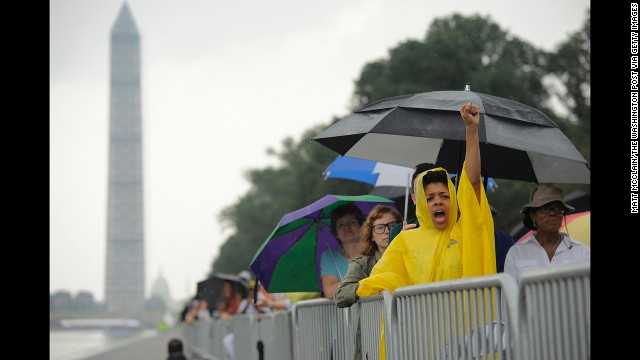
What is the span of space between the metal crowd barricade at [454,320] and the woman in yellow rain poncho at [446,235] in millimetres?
260

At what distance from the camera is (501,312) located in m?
4.25

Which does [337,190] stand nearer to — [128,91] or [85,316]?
[85,316]

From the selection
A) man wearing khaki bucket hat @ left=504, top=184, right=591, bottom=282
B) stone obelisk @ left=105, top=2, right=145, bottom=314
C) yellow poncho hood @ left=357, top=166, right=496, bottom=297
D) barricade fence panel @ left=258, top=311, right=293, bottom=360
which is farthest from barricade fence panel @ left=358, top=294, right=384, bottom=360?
stone obelisk @ left=105, top=2, right=145, bottom=314

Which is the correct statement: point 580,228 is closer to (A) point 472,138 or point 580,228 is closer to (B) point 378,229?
(B) point 378,229

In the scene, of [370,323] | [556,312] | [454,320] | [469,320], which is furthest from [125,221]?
[556,312]

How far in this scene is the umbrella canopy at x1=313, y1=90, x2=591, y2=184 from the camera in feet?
21.2

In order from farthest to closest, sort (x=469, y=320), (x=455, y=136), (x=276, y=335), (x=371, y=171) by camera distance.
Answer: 1. (x=371, y=171)
2. (x=276, y=335)
3. (x=455, y=136)
4. (x=469, y=320)

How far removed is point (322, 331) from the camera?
7.50 metres

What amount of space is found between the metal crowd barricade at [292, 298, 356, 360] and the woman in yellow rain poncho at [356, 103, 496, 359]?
0.86m

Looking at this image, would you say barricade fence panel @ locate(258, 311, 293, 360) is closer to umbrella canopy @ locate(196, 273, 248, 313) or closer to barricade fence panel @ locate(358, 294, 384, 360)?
barricade fence panel @ locate(358, 294, 384, 360)

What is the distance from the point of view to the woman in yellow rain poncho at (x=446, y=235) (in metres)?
5.52

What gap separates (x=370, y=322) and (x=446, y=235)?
2.73 feet

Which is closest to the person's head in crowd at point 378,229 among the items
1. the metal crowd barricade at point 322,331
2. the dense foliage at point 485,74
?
the metal crowd barricade at point 322,331

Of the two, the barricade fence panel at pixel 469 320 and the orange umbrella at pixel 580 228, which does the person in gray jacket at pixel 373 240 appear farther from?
the orange umbrella at pixel 580 228
